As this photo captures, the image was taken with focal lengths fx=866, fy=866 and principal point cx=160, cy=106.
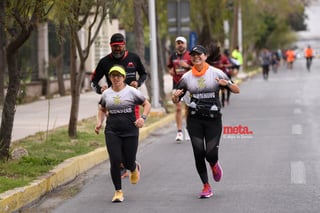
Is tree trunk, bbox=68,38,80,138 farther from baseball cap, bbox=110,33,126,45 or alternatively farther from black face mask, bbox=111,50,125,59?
baseball cap, bbox=110,33,126,45

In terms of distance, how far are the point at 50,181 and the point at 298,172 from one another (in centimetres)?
339

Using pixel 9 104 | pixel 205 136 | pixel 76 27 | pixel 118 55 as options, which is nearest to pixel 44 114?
pixel 76 27

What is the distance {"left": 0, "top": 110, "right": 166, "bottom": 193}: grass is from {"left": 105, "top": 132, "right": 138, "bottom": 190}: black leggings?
1127mm

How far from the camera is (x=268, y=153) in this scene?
14.2 m

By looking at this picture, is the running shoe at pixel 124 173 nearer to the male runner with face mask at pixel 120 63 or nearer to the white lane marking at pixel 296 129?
the male runner with face mask at pixel 120 63

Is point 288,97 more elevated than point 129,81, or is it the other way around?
point 129,81

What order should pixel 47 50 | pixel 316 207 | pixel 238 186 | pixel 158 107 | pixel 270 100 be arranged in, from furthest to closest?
pixel 47 50 < pixel 270 100 < pixel 158 107 < pixel 238 186 < pixel 316 207

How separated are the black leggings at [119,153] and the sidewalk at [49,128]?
103 centimetres

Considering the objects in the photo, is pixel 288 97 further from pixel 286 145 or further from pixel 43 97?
pixel 286 145

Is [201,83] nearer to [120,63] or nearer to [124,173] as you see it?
[120,63]

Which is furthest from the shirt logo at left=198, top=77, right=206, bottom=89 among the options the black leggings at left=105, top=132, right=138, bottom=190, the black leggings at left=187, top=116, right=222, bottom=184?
the black leggings at left=105, top=132, right=138, bottom=190

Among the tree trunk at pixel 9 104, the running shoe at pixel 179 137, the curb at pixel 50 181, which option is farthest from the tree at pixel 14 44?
the running shoe at pixel 179 137

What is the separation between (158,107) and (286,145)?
24.5ft

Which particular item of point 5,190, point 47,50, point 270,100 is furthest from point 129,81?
point 47,50
